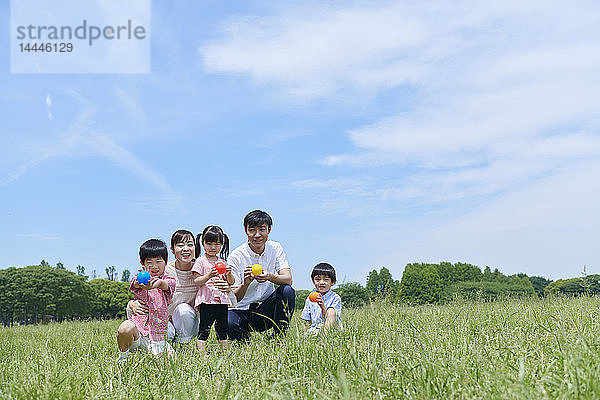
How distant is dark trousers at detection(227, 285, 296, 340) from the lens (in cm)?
562

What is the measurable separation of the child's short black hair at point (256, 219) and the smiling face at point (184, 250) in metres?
0.62

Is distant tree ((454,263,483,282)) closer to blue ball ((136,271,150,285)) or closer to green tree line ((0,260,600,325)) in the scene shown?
green tree line ((0,260,600,325))

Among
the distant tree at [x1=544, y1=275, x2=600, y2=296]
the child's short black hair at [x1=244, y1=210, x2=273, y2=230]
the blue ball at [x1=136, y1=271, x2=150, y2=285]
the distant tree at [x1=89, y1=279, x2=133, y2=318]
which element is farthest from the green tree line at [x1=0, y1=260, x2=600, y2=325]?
the blue ball at [x1=136, y1=271, x2=150, y2=285]

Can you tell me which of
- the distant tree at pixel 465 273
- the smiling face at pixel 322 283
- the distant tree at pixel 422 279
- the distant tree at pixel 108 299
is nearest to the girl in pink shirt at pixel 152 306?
the smiling face at pixel 322 283

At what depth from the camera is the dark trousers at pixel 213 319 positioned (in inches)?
211

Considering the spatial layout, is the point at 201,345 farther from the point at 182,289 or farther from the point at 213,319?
the point at 182,289

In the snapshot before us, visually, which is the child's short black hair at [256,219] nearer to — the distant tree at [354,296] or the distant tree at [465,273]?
the distant tree at [354,296]

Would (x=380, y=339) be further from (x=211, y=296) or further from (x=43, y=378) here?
(x=43, y=378)

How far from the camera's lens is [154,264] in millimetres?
5195

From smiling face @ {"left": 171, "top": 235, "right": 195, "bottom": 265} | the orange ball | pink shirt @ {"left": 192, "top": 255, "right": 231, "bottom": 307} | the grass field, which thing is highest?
smiling face @ {"left": 171, "top": 235, "right": 195, "bottom": 265}

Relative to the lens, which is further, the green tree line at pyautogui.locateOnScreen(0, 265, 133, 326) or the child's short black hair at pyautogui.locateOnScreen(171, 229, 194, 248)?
the green tree line at pyautogui.locateOnScreen(0, 265, 133, 326)

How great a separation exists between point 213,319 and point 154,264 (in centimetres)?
81

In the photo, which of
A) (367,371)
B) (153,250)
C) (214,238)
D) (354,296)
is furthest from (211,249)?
(354,296)

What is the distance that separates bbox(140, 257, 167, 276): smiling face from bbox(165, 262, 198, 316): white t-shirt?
13.3 inches
